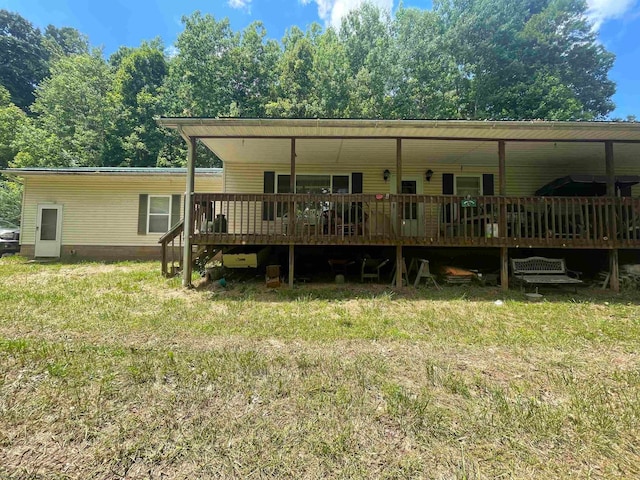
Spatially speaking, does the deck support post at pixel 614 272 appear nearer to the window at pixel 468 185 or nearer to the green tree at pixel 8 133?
the window at pixel 468 185

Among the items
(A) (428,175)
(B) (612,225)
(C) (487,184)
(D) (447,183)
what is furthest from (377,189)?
(B) (612,225)

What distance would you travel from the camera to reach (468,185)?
32.8ft

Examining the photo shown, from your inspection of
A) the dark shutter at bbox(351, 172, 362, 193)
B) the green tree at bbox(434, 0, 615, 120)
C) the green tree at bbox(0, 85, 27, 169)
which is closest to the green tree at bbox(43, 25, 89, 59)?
the green tree at bbox(0, 85, 27, 169)

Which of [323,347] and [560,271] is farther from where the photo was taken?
[560,271]

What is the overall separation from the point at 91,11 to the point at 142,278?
49.9m

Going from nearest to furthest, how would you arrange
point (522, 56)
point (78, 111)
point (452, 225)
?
point (452, 225)
point (522, 56)
point (78, 111)

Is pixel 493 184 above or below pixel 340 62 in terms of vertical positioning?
below

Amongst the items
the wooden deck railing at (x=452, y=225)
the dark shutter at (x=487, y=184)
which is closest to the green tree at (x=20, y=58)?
the wooden deck railing at (x=452, y=225)

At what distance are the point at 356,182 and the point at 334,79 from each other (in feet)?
52.9

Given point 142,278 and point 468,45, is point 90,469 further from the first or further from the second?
point 468,45

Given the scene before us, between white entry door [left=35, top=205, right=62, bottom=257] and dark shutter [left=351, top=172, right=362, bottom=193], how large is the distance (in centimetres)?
1030

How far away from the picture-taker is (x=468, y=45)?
20.7m

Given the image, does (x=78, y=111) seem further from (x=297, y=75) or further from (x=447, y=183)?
(x=447, y=183)

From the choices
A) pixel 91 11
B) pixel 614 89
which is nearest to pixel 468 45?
pixel 614 89
